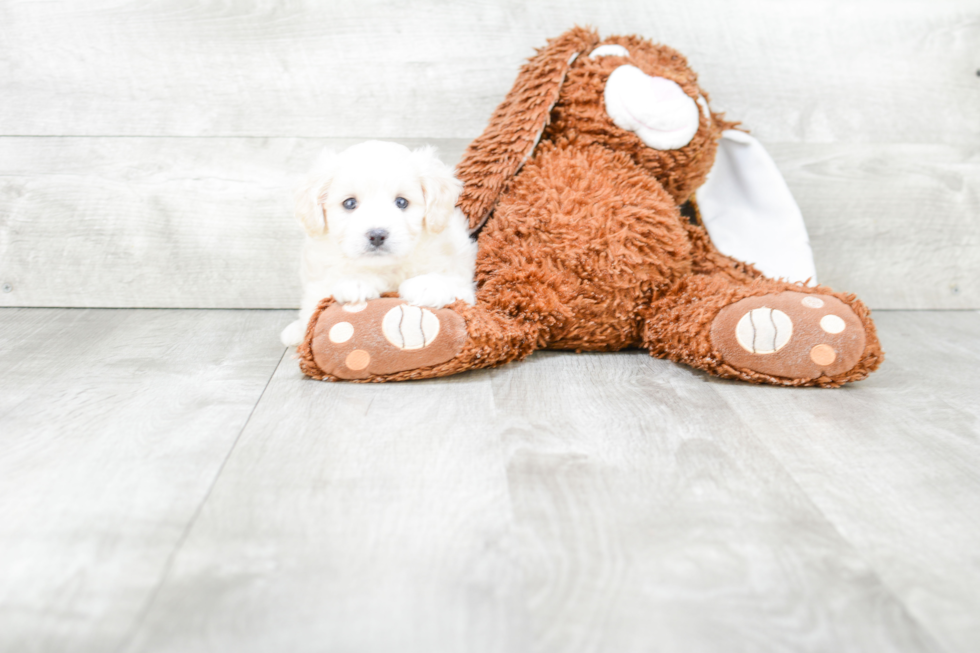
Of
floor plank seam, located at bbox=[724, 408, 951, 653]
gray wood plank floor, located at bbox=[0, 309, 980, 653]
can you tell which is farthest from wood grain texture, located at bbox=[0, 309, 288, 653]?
floor plank seam, located at bbox=[724, 408, 951, 653]

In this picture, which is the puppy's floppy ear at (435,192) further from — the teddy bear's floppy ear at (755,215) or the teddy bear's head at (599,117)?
the teddy bear's floppy ear at (755,215)

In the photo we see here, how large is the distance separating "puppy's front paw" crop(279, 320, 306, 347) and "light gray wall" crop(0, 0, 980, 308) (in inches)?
15.1

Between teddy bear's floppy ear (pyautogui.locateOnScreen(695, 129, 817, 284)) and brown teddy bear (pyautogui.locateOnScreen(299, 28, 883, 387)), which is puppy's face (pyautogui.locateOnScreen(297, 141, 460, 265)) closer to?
brown teddy bear (pyautogui.locateOnScreen(299, 28, 883, 387))

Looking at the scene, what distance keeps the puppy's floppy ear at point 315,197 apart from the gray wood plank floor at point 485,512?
26cm

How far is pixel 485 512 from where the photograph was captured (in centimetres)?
83

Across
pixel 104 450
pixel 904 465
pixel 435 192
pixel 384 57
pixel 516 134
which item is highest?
pixel 384 57

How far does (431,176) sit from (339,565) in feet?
2.45

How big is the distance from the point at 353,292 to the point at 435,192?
0.22 metres

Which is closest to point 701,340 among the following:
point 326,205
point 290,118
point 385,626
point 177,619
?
point 326,205

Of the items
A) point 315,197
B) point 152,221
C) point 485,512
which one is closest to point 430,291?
point 315,197

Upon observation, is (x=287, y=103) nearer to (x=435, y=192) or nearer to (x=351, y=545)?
(x=435, y=192)

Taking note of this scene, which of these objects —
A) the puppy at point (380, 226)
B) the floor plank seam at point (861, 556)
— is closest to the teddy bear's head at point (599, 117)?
the puppy at point (380, 226)

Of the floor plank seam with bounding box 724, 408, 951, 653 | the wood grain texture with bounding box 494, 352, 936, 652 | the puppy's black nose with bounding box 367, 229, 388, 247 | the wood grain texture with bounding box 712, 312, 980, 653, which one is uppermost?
the puppy's black nose with bounding box 367, 229, 388, 247

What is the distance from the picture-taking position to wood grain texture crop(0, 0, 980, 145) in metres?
1.67
